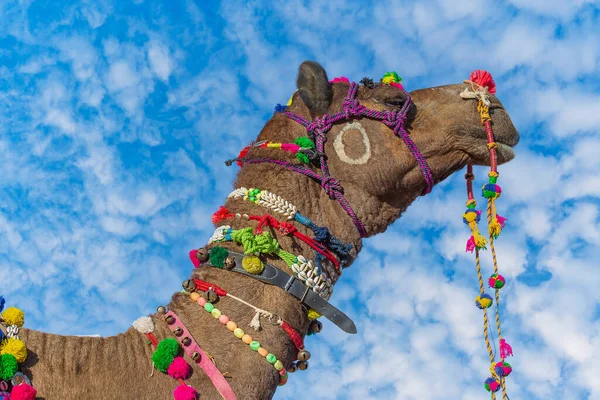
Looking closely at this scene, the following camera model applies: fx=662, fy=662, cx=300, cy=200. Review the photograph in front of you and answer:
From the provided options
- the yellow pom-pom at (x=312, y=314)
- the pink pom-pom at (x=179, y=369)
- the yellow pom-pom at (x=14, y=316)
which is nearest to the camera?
the pink pom-pom at (x=179, y=369)

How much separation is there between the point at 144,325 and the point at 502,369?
2.86 m

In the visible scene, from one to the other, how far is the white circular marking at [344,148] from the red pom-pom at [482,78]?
1422 millimetres

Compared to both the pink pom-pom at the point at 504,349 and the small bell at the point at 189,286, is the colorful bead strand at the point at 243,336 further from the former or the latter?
the pink pom-pom at the point at 504,349

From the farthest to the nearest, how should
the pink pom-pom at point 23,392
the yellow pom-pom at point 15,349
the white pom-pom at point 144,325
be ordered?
the white pom-pom at point 144,325 → the yellow pom-pom at point 15,349 → the pink pom-pom at point 23,392

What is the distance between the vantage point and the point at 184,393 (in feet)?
14.2

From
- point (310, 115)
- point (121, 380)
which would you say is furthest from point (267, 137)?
point (121, 380)

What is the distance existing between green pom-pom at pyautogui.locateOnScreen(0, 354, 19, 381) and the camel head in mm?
2629

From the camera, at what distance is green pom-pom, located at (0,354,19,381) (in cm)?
415

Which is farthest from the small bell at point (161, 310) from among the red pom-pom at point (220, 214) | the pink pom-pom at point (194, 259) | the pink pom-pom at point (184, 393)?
the red pom-pom at point (220, 214)

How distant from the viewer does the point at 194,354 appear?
14.9 ft


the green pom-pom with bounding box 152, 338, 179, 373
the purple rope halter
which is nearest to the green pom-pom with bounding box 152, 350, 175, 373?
the green pom-pom with bounding box 152, 338, 179, 373

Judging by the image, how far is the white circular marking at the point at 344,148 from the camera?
17.9 feet

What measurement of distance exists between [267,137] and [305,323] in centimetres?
165

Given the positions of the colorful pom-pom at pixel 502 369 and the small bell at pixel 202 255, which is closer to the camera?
the small bell at pixel 202 255
